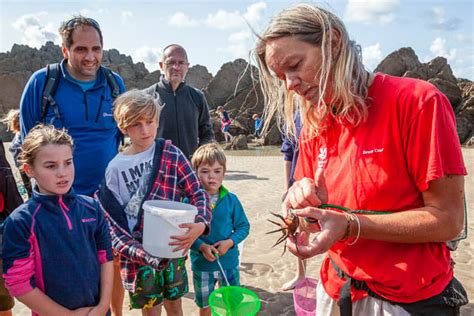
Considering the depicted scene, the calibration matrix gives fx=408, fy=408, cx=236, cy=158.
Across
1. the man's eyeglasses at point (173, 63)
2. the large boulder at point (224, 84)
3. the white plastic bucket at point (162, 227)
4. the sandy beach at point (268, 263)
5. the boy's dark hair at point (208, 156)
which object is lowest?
the sandy beach at point (268, 263)

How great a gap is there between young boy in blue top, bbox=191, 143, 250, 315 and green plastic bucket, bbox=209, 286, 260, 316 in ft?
1.80

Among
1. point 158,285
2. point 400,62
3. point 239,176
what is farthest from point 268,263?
point 400,62

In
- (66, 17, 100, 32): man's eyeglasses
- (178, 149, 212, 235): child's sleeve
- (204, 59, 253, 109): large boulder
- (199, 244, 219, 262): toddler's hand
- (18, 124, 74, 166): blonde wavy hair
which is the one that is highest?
(204, 59, 253, 109): large boulder

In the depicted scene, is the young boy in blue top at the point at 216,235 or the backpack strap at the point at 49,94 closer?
the backpack strap at the point at 49,94

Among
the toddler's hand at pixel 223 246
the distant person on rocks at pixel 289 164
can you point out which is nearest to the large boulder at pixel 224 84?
the distant person on rocks at pixel 289 164

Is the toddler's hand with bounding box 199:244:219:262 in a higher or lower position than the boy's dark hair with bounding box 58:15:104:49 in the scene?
lower

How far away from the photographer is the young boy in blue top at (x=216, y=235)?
3312 mm

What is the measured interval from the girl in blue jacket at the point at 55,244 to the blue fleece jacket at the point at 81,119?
690 millimetres

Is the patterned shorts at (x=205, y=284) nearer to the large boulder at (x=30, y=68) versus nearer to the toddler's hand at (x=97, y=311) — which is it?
the toddler's hand at (x=97, y=311)

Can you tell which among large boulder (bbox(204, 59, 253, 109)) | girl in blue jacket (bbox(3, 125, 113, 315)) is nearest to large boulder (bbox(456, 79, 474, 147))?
large boulder (bbox(204, 59, 253, 109))

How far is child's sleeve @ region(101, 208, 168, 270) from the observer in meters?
2.72

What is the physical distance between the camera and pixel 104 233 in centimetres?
254

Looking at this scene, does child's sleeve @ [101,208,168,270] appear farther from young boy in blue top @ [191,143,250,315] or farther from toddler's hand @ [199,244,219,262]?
young boy in blue top @ [191,143,250,315]

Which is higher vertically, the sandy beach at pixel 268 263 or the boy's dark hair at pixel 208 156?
the boy's dark hair at pixel 208 156
